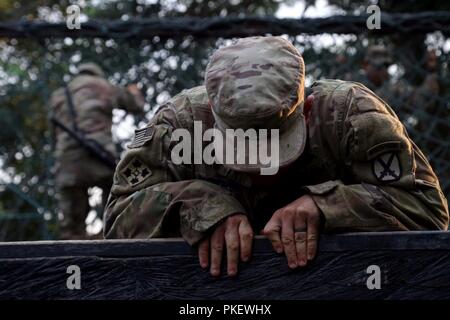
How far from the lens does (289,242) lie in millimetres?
2141

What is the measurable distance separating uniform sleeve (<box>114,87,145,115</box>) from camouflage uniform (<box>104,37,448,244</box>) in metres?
3.36

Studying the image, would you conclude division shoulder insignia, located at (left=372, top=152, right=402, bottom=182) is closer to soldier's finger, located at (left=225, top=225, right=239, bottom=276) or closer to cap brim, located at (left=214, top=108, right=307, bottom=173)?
cap brim, located at (left=214, top=108, right=307, bottom=173)

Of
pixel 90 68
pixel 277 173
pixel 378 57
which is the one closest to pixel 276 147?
pixel 277 173

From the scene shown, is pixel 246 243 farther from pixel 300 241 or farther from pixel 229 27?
pixel 229 27

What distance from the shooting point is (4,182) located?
21.3 feet

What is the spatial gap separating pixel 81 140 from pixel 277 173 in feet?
13.7

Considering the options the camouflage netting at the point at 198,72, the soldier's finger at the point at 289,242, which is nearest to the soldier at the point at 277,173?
the soldier's finger at the point at 289,242

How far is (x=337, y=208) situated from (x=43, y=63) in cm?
464

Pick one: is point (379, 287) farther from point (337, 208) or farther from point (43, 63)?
point (43, 63)

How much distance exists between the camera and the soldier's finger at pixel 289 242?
2129 mm

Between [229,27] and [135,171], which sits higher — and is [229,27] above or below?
below

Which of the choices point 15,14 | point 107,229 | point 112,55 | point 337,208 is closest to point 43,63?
point 112,55

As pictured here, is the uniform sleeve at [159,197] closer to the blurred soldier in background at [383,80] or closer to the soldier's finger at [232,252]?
the soldier's finger at [232,252]

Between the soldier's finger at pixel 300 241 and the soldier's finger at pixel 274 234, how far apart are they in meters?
0.04
